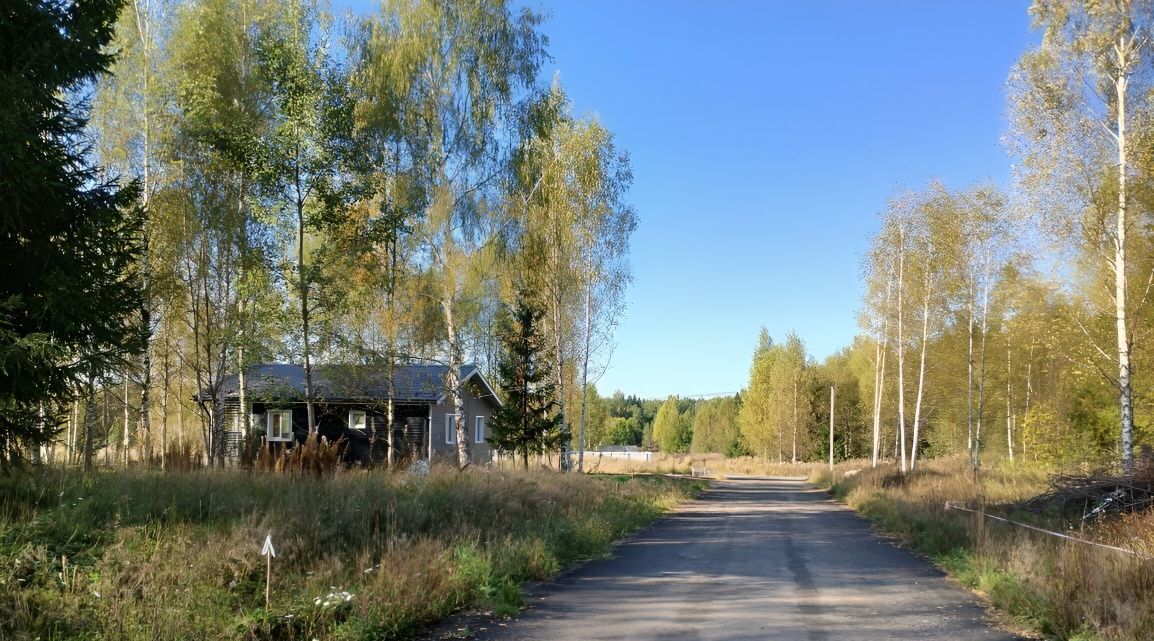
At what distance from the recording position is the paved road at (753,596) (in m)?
7.73

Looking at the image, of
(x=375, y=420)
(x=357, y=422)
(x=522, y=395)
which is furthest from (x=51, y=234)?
(x=375, y=420)

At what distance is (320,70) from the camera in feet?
63.3

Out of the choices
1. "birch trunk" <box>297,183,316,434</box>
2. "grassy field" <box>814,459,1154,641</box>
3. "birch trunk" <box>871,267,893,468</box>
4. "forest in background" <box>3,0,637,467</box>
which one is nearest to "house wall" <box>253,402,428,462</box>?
"forest in background" <box>3,0,637,467</box>

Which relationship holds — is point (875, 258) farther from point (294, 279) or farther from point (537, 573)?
point (537, 573)

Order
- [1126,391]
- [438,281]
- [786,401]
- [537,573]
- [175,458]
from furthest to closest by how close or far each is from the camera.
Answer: [786,401] → [438,281] → [1126,391] → [175,458] → [537,573]

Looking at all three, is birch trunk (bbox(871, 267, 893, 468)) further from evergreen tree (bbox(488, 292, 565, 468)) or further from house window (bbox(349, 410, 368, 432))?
house window (bbox(349, 410, 368, 432))

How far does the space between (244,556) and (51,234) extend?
16.9 feet

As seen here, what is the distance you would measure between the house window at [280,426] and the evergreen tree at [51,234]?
23.3 metres

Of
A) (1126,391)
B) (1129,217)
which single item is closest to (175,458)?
(1126,391)

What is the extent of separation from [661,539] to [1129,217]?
13486mm

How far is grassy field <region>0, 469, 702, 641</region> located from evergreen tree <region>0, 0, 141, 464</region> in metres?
1.39

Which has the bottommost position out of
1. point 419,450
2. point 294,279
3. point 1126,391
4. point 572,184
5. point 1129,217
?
point 419,450

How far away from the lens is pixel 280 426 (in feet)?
110

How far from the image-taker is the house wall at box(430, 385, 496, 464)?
34.1 metres
